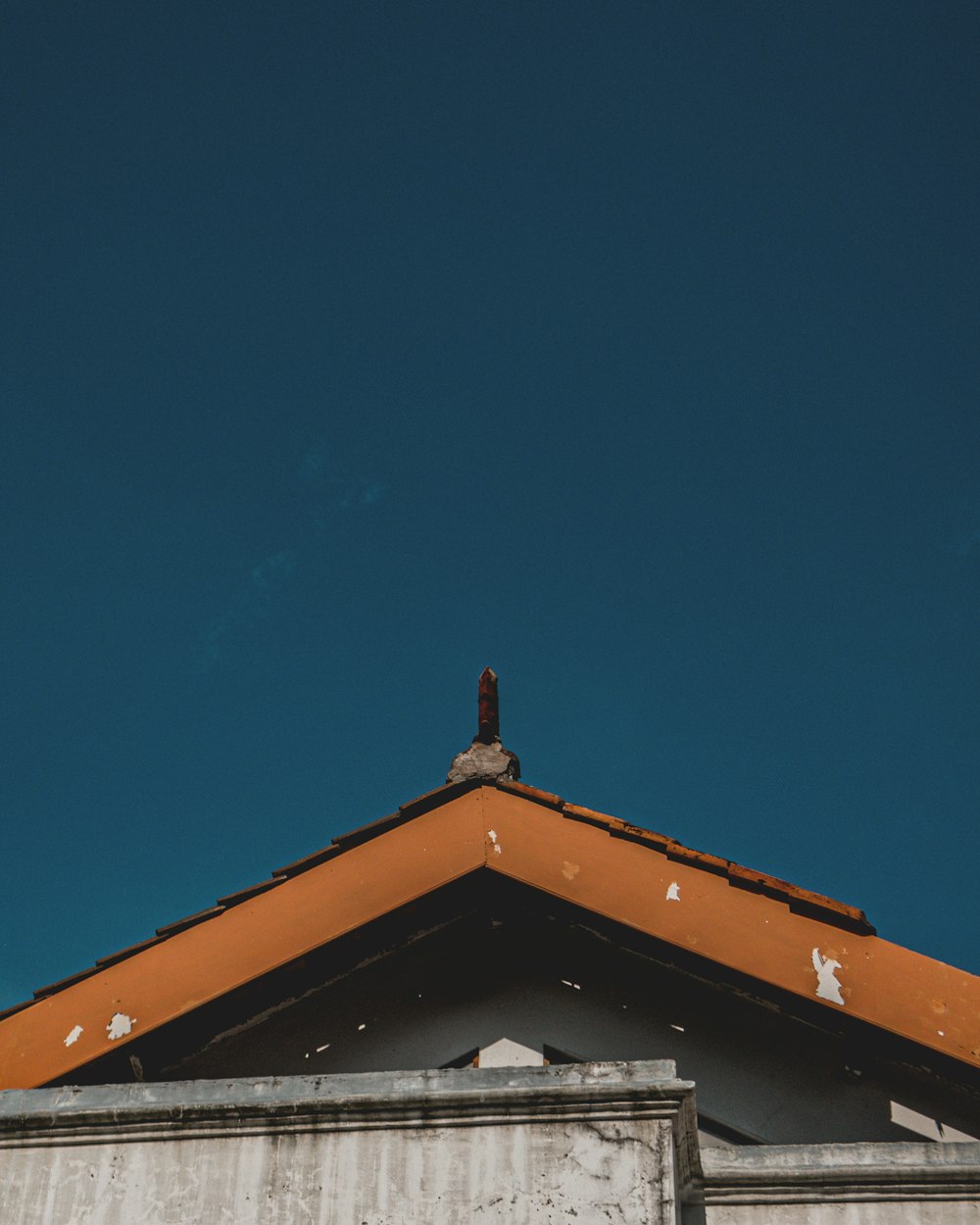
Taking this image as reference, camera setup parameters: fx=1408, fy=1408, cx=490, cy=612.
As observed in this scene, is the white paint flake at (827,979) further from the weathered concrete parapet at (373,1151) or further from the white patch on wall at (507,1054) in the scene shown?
the white patch on wall at (507,1054)

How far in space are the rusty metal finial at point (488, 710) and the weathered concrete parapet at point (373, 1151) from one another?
2018 mm

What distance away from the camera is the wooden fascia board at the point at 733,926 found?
4.66m

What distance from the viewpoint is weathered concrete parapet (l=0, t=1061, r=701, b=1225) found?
4.17 meters

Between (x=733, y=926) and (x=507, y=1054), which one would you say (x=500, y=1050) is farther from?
(x=733, y=926)

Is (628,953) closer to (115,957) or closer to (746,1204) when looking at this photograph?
(746,1204)

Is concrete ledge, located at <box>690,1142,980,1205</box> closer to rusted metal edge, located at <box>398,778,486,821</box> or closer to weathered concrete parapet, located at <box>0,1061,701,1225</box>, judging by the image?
weathered concrete parapet, located at <box>0,1061,701,1225</box>

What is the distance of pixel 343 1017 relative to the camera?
17.4ft

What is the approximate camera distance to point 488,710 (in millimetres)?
6449

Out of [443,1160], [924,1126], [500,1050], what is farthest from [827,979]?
[443,1160]

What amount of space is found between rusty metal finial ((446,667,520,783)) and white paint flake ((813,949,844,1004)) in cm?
142

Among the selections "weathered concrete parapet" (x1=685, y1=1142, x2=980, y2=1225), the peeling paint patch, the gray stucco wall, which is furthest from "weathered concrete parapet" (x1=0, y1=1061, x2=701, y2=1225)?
the peeling paint patch

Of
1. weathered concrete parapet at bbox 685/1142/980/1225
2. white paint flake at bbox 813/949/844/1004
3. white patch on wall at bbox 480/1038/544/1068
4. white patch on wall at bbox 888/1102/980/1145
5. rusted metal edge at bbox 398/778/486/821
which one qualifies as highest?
rusted metal edge at bbox 398/778/486/821

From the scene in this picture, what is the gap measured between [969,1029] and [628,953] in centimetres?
125

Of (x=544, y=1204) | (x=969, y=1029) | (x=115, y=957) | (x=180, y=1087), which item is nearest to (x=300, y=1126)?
(x=180, y=1087)
